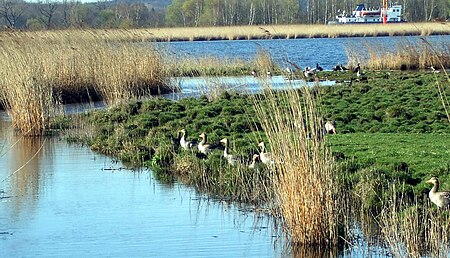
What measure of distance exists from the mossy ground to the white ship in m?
77.6

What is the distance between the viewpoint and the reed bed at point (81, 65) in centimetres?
2186

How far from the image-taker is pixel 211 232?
1091cm

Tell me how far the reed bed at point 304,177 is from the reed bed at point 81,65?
11.4 meters

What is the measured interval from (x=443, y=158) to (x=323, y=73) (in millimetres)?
22437

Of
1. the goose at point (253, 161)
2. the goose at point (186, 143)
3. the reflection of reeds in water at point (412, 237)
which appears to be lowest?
the reflection of reeds in water at point (412, 237)

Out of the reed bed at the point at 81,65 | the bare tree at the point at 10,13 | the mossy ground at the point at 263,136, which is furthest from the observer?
the bare tree at the point at 10,13

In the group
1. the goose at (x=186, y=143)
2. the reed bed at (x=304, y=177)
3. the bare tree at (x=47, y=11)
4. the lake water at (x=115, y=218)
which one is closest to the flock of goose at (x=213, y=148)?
the goose at (x=186, y=143)

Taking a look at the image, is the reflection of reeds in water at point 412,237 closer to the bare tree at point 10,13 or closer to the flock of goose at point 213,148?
the flock of goose at point 213,148

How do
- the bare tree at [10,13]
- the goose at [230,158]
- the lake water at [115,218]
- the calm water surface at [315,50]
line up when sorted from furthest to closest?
the bare tree at [10,13] → the calm water surface at [315,50] → the goose at [230,158] → the lake water at [115,218]

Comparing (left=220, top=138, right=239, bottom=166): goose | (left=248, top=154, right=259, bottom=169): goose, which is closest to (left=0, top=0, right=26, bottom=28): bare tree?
(left=220, top=138, right=239, bottom=166): goose

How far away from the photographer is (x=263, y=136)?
16.7 meters

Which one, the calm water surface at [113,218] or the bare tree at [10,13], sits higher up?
the bare tree at [10,13]

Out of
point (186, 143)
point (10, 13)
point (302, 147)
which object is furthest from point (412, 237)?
point (10, 13)

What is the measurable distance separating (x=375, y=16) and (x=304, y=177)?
100530 millimetres
